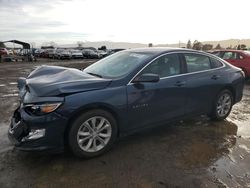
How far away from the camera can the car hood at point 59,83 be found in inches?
142

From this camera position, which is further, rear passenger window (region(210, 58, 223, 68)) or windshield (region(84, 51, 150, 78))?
rear passenger window (region(210, 58, 223, 68))

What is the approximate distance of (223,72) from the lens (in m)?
5.51

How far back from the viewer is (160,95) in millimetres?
4375

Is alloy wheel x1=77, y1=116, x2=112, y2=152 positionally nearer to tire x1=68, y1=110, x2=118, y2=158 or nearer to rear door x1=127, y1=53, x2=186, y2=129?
tire x1=68, y1=110, x2=118, y2=158

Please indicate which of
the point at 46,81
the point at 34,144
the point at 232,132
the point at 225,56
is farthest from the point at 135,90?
the point at 225,56

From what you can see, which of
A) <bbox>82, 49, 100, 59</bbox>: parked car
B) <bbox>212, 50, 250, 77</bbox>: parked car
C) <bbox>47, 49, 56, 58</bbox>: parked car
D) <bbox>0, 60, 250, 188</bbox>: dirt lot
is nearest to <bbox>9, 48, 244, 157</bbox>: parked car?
<bbox>0, 60, 250, 188</bbox>: dirt lot

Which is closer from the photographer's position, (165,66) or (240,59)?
(165,66)

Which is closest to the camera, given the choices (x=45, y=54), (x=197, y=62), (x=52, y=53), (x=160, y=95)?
(x=160, y=95)

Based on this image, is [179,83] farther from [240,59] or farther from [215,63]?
[240,59]

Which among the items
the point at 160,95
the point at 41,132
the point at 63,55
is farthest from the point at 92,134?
the point at 63,55

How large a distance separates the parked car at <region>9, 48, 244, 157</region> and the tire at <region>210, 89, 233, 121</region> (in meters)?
0.08

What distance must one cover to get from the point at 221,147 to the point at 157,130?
119 cm

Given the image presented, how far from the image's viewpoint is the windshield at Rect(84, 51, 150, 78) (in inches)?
169

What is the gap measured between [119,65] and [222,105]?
249cm
